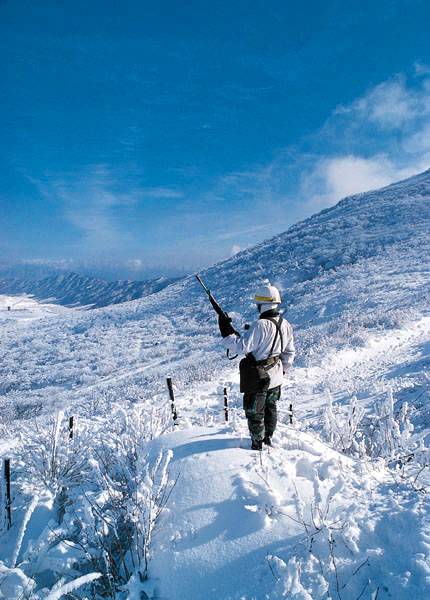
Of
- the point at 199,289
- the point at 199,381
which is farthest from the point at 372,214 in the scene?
the point at 199,381

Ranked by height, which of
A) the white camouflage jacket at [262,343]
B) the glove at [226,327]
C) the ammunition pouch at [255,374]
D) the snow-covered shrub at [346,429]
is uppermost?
the glove at [226,327]

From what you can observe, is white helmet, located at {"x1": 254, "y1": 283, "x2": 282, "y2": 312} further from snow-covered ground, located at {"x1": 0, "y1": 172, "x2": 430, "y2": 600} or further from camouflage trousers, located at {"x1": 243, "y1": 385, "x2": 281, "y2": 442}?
snow-covered ground, located at {"x1": 0, "y1": 172, "x2": 430, "y2": 600}

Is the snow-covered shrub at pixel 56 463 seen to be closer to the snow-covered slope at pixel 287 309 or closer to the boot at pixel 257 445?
the boot at pixel 257 445

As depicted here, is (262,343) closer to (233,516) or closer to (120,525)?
(233,516)

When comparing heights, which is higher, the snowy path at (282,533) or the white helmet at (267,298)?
the white helmet at (267,298)

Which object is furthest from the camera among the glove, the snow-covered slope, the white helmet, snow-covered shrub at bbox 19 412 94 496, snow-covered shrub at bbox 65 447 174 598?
the snow-covered slope

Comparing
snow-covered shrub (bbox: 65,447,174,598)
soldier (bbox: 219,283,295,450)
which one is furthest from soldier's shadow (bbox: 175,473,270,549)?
soldier (bbox: 219,283,295,450)

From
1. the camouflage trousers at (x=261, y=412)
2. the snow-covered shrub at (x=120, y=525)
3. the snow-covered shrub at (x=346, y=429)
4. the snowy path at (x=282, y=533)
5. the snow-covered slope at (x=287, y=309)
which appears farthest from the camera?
the snow-covered slope at (x=287, y=309)

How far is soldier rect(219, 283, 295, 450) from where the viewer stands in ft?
14.0

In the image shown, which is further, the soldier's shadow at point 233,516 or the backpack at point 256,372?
the backpack at point 256,372

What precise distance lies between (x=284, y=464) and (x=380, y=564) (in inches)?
49.9

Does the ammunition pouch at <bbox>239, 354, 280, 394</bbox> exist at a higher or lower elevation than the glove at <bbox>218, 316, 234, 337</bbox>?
lower

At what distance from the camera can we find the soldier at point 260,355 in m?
4.25

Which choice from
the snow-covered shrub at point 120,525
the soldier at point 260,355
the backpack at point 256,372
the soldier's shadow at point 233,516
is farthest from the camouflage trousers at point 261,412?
the snow-covered shrub at point 120,525
